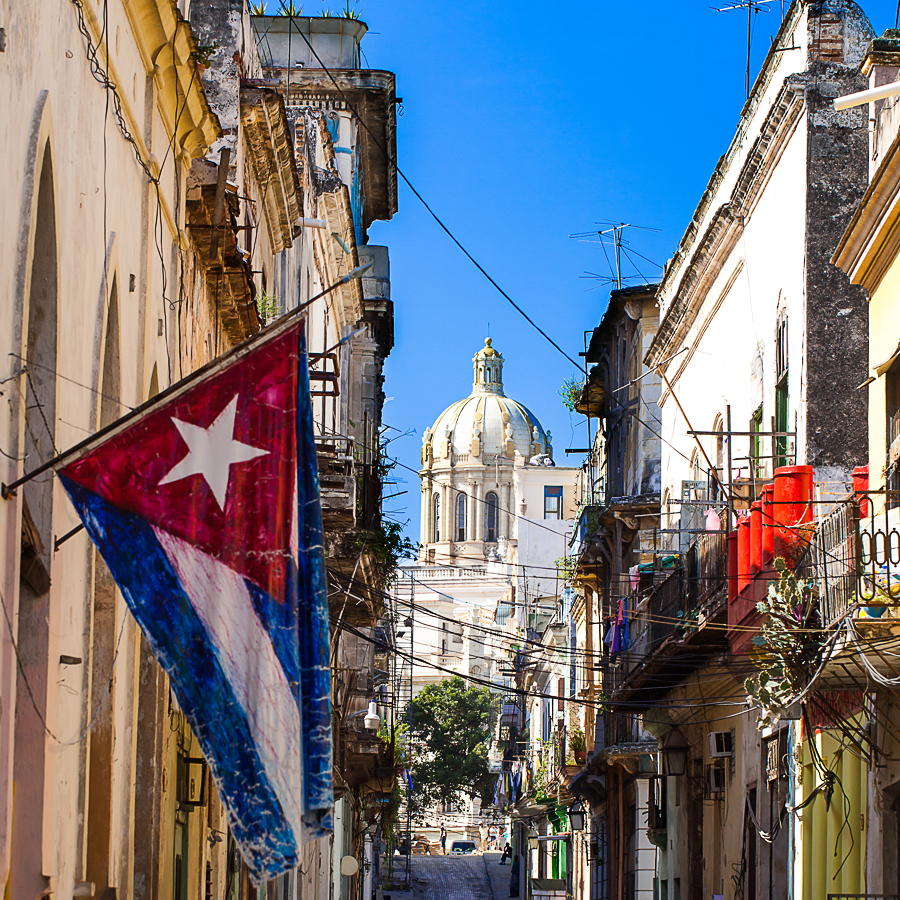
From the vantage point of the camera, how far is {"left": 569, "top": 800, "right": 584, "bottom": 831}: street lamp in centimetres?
3503

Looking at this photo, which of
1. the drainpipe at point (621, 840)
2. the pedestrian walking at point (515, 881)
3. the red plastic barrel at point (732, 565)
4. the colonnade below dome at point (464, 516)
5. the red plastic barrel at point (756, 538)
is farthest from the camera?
the colonnade below dome at point (464, 516)

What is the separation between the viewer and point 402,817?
75000 mm

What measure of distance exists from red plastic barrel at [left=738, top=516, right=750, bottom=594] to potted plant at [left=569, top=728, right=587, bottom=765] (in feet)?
58.5

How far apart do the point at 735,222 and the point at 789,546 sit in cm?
587

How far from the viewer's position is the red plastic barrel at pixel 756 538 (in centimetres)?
1452

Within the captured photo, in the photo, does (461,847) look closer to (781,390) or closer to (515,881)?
(515,881)

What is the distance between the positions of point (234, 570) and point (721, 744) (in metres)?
14.1

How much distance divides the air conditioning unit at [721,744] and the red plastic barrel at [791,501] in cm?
557

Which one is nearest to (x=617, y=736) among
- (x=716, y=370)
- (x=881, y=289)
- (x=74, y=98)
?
(x=716, y=370)

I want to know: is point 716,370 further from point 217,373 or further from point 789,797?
point 217,373

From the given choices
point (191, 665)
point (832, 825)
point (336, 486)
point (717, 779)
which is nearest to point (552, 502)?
point (717, 779)

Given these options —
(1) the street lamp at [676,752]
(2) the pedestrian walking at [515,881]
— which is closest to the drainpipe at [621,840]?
(1) the street lamp at [676,752]

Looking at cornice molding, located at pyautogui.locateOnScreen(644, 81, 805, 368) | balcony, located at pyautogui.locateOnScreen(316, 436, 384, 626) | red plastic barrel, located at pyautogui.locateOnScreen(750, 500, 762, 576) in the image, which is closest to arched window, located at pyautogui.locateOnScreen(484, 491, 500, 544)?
cornice molding, located at pyautogui.locateOnScreen(644, 81, 805, 368)

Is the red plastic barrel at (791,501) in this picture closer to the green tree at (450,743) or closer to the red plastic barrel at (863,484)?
the red plastic barrel at (863,484)
